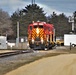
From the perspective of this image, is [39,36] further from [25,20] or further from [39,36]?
[25,20]

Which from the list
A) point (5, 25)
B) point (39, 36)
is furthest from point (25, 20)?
point (39, 36)

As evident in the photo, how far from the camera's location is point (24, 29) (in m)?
136

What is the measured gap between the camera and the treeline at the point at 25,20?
130750mm

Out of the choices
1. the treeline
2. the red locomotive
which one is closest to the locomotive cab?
the red locomotive

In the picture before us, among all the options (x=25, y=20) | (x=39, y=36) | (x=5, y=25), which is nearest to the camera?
(x=39, y=36)

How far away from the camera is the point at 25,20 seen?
142m

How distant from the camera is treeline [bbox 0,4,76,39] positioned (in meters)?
131

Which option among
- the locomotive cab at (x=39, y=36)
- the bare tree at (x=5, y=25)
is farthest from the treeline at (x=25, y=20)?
the locomotive cab at (x=39, y=36)

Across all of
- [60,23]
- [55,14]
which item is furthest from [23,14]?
[55,14]

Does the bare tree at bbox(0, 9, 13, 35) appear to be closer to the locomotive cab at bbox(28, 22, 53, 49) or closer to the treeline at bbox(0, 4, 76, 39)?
the treeline at bbox(0, 4, 76, 39)

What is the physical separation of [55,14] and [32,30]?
5148 inches

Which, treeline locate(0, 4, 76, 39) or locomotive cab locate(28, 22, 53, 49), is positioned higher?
treeline locate(0, 4, 76, 39)

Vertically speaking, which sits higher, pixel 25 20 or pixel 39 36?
pixel 25 20

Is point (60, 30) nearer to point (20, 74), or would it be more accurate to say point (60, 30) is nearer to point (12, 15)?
point (12, 15)
